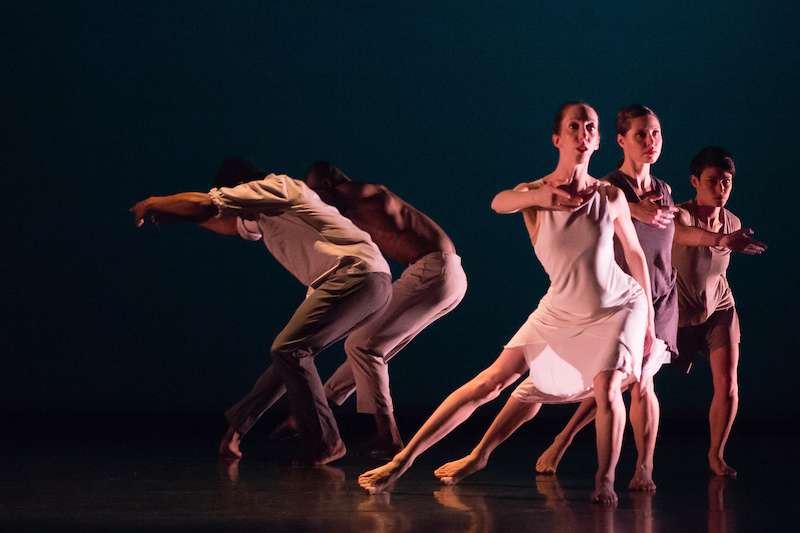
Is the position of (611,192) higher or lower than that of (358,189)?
higher

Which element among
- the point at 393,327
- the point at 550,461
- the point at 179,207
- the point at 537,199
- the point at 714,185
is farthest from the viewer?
the point at 393,327

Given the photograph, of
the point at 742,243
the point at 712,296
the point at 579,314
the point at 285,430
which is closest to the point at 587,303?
the point at 579,314

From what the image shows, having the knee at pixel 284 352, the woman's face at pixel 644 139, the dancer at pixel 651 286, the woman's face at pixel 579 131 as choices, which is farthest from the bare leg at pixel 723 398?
the knee at pixel 284 352

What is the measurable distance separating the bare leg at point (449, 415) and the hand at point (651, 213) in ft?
2.05

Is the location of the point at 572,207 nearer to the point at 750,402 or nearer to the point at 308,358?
the point at 308,358

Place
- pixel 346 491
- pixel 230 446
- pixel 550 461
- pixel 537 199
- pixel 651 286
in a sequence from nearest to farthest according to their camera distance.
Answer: pixel 537 199, pixel 346 491, pixel 651 286, pixel 550 461, pixel 230 446

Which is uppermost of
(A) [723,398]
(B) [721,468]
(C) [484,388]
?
(C) [484,388]

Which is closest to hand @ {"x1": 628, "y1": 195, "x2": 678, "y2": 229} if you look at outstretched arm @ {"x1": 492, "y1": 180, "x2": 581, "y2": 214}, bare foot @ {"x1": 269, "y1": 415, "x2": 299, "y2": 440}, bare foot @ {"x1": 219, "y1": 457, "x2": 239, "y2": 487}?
outstretched arm @ {"x1": 492, "y1": 180, "x2": 581, "y2": 214}

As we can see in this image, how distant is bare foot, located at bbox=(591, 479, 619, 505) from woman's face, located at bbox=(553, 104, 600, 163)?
3.21 feet

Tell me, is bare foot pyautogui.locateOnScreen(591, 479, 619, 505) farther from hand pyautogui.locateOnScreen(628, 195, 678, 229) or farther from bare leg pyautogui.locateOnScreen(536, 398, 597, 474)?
hand pyautogui.locateOnScreen(628, 195, 678, 229)

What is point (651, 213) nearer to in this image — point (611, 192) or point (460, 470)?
point (611, 192)

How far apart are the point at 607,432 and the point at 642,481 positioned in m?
0.40

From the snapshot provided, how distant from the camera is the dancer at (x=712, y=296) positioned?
11.3 ft

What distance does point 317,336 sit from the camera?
3455 millimetres
